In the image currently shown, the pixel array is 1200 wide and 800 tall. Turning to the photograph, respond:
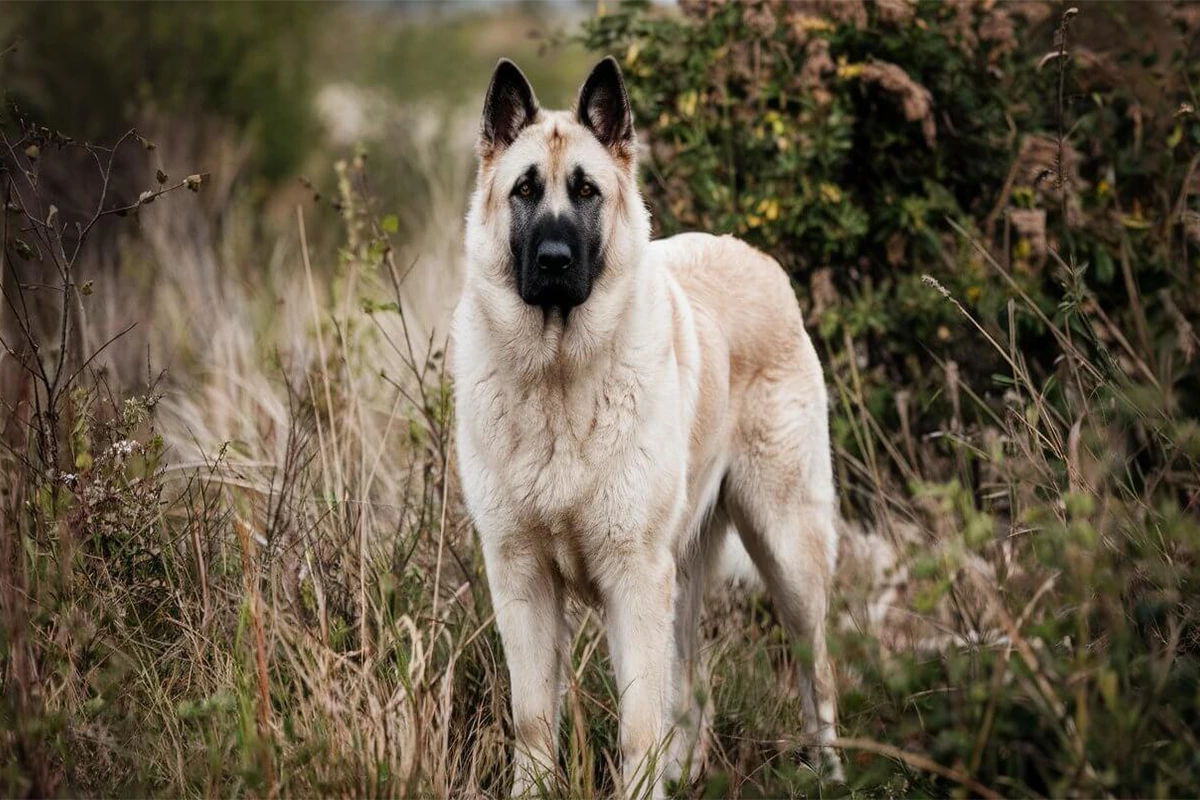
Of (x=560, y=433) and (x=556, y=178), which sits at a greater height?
(x=556, y=178)

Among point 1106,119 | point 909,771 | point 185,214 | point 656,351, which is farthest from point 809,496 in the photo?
point 185,214

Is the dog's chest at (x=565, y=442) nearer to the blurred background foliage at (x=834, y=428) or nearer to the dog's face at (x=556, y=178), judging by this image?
the dog's face at (x=556, y=178)

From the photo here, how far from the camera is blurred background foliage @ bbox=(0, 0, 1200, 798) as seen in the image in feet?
8.82

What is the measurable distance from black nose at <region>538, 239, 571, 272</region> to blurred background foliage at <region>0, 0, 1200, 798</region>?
0.87 metres

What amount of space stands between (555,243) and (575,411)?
487mm

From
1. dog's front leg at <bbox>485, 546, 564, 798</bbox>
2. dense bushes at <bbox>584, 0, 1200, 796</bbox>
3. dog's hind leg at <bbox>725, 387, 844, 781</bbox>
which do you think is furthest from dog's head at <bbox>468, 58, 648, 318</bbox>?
dense bushes at <bbox>584, 0, 1200, 796</bbox>

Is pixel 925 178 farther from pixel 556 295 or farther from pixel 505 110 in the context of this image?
pixel 556 295

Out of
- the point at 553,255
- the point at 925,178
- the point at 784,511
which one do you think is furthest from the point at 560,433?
the point at 925,178

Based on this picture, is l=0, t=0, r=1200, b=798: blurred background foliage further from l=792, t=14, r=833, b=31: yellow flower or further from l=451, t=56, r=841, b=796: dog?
l=451, t=56, r=841, b=796: dog

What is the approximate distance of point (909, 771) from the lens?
2645 millimetres

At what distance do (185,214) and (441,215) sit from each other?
5.76 ft

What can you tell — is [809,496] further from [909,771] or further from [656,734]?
[909,771]

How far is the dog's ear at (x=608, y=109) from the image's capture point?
3.70 m

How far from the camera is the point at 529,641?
3510 mm
